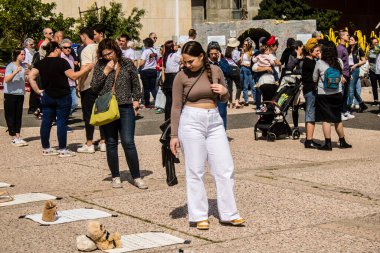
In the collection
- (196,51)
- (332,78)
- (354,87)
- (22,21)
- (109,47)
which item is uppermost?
(196,51)

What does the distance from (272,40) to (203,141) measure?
10579mm

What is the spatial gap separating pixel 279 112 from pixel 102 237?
28.8 feet

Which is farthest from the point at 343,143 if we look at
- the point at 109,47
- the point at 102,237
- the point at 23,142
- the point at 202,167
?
the point at 102,237

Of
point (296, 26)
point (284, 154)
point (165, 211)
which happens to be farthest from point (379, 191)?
point (296, 26)

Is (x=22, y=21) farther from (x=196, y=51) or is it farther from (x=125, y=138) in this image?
(x=196, y=51)

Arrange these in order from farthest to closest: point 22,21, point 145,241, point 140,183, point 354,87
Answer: point 22,21 → point 354,87 → point 140,183 → point 145,241

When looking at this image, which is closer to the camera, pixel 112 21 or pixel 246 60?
pixel 246 60

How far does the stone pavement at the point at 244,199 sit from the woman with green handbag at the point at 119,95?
0.29 metres

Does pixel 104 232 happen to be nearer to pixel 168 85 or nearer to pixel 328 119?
pixel 328 119

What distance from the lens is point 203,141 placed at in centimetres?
881

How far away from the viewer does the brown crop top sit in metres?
8.84

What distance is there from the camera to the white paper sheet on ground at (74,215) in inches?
361

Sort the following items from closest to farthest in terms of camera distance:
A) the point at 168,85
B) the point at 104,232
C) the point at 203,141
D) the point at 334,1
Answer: the point at 104,232
the point at 203,141
the point at 168,85
the point at 334,1

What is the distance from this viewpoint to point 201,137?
346 inches
